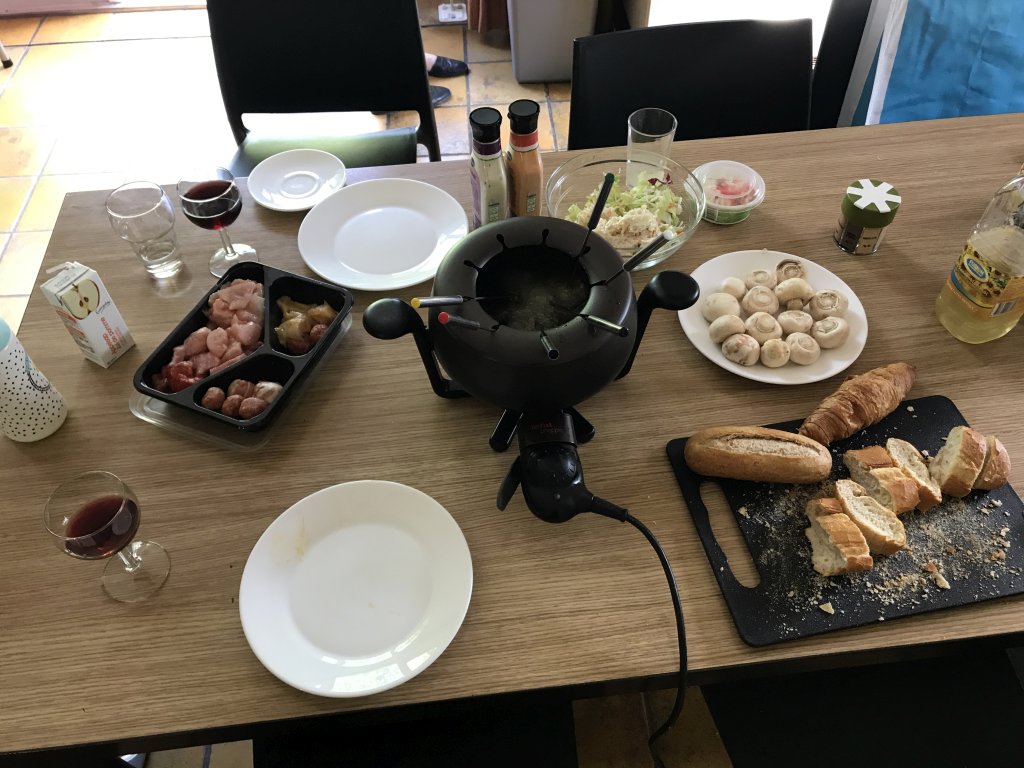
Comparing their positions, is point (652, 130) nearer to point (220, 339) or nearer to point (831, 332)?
point (831, 332)

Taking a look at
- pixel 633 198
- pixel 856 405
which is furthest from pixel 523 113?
pixel 856 405

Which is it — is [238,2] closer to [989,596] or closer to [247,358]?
[247,358]

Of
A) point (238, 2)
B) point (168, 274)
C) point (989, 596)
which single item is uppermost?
point (238, 2)

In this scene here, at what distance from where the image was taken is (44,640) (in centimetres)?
81

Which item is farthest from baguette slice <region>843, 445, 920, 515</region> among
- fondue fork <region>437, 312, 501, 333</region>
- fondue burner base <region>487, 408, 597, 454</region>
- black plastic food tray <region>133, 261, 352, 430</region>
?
black plastic food tray <region>133, 261, 352, 430</region>

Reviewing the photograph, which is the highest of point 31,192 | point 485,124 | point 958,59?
point 485,124

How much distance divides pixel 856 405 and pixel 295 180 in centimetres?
100

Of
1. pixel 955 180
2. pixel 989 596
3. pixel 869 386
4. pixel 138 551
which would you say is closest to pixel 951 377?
pixel 869 386

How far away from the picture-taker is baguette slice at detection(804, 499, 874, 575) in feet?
2.70

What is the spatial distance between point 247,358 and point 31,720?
468 mm

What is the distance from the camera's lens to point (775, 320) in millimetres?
1062

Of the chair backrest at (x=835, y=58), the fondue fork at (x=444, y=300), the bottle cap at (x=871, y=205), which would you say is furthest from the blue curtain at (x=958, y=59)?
the fondue fork at (x=444, y=300)

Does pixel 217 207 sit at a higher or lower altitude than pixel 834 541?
higher

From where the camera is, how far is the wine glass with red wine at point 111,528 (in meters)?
0.81
